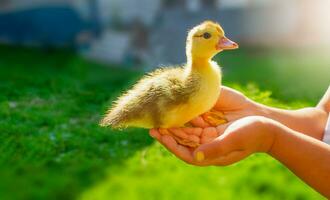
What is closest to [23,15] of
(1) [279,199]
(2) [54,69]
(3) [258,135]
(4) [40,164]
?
(2) [54,69]

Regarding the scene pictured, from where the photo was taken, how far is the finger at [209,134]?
148 cm

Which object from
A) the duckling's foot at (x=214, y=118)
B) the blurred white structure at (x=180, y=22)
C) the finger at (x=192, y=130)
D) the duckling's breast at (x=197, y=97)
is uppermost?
the duckling's breast at (x=197, y=97)

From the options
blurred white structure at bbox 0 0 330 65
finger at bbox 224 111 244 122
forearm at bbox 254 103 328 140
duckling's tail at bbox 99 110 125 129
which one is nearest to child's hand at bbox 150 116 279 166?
duckling's tail at bbox 99 110 125 129

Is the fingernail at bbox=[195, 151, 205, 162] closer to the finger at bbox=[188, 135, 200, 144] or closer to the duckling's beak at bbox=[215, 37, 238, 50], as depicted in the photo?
the finger at bbox=[188, 135, 200, 144]

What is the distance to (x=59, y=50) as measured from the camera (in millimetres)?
5836

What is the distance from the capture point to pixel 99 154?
8.38 ft

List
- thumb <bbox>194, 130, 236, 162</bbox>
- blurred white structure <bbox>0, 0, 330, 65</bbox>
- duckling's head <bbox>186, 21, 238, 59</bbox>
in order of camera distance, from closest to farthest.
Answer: thumb <bbox>194, 130, 236, 162</bbox>
duckling's head <bbox>186, 21, 238, 59</bbox>
blurred white structure <bbox>0, 0, 330, 65</bbox>

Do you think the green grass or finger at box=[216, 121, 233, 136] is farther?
the green grass

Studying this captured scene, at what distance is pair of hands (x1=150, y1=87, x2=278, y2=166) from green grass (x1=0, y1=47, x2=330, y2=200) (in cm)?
54

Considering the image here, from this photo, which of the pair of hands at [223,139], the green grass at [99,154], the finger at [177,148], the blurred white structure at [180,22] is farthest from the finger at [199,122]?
the blurred white structure at [180,22]

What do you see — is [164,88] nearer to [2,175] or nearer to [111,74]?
[2,175]

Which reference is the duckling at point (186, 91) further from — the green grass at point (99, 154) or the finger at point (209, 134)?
the green grass at point (99, 154)

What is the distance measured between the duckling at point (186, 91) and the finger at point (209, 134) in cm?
9

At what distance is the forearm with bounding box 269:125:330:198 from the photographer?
1.39m
